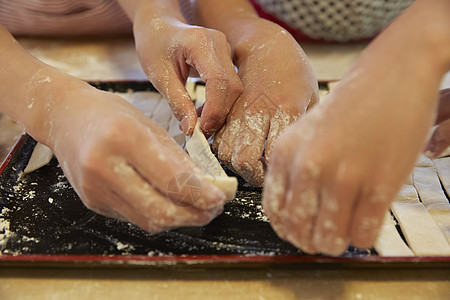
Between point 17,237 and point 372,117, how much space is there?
748 millimetres

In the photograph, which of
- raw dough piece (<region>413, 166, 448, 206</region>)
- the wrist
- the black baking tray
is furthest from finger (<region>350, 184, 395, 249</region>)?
the wrist

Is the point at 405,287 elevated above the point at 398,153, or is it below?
below

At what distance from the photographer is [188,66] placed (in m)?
1.08

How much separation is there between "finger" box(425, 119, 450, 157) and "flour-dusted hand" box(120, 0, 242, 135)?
449 mm

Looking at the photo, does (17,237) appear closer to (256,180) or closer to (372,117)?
(256,180)

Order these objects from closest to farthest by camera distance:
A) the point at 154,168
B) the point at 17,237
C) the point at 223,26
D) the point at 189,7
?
1. the point at 154,168
2. the point at 17,237
3. the point at 223,26
4. the point at 189,7

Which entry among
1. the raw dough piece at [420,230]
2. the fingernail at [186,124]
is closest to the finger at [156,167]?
the fingernail at [186,124]

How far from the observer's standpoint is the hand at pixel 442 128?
33.8 inches

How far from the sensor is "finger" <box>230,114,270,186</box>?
94 cm

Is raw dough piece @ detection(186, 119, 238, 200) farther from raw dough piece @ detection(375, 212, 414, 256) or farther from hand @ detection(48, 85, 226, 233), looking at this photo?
raw dough piece @ detection(375, 212, 414, 256)

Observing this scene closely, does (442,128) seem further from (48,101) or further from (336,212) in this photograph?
(48,101)

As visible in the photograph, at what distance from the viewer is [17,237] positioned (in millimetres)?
892

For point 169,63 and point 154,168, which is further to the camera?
point 169,63

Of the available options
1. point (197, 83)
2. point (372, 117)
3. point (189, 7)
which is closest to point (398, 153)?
point (372, 117)
